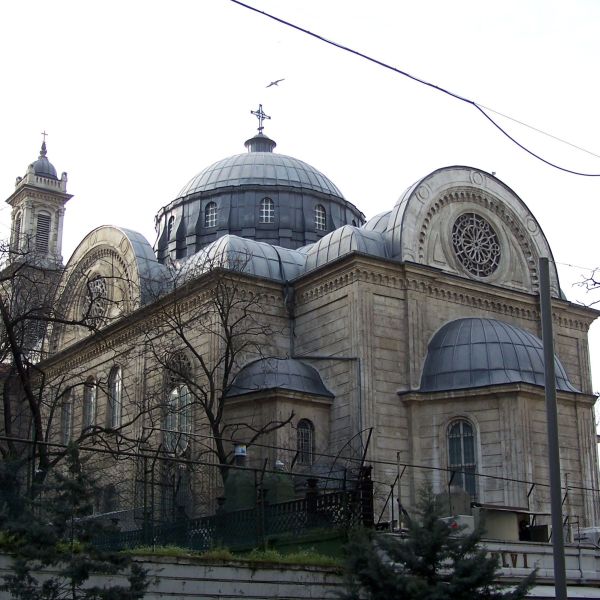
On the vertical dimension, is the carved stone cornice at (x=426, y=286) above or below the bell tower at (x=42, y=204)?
below

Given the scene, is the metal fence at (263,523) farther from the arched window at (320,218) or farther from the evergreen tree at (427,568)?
the arched window at (320,218)

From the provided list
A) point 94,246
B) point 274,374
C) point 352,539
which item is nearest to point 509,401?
point 274,374

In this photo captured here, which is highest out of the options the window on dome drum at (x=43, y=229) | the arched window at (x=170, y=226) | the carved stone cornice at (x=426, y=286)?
the window on dome drum at (x=43, y=229)

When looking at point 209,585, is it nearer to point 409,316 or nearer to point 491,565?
point 491,565

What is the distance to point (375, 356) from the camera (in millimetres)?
32750

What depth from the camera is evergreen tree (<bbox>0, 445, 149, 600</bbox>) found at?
13.6 meters

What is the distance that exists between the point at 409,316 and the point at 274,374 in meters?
4.61

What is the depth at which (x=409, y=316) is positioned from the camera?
3369 cm

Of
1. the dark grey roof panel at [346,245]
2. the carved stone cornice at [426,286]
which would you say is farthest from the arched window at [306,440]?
the dark grey roof panel at [346,245]

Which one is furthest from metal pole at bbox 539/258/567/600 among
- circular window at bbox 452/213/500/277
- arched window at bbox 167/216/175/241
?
arched window at bbox 167/216/175/241

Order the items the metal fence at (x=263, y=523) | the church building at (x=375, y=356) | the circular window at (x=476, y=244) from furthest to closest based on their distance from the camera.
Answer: the circular window at (x=476, y=244)
the church building at (x=375, y=356)
the metal fence at (x=263, y=523)

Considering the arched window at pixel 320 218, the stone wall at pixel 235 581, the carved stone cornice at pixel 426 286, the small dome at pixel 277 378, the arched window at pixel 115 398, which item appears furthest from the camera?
the arched window at pixel 320 218

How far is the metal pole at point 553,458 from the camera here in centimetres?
1371

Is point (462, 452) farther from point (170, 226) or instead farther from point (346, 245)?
point (170, 226)
